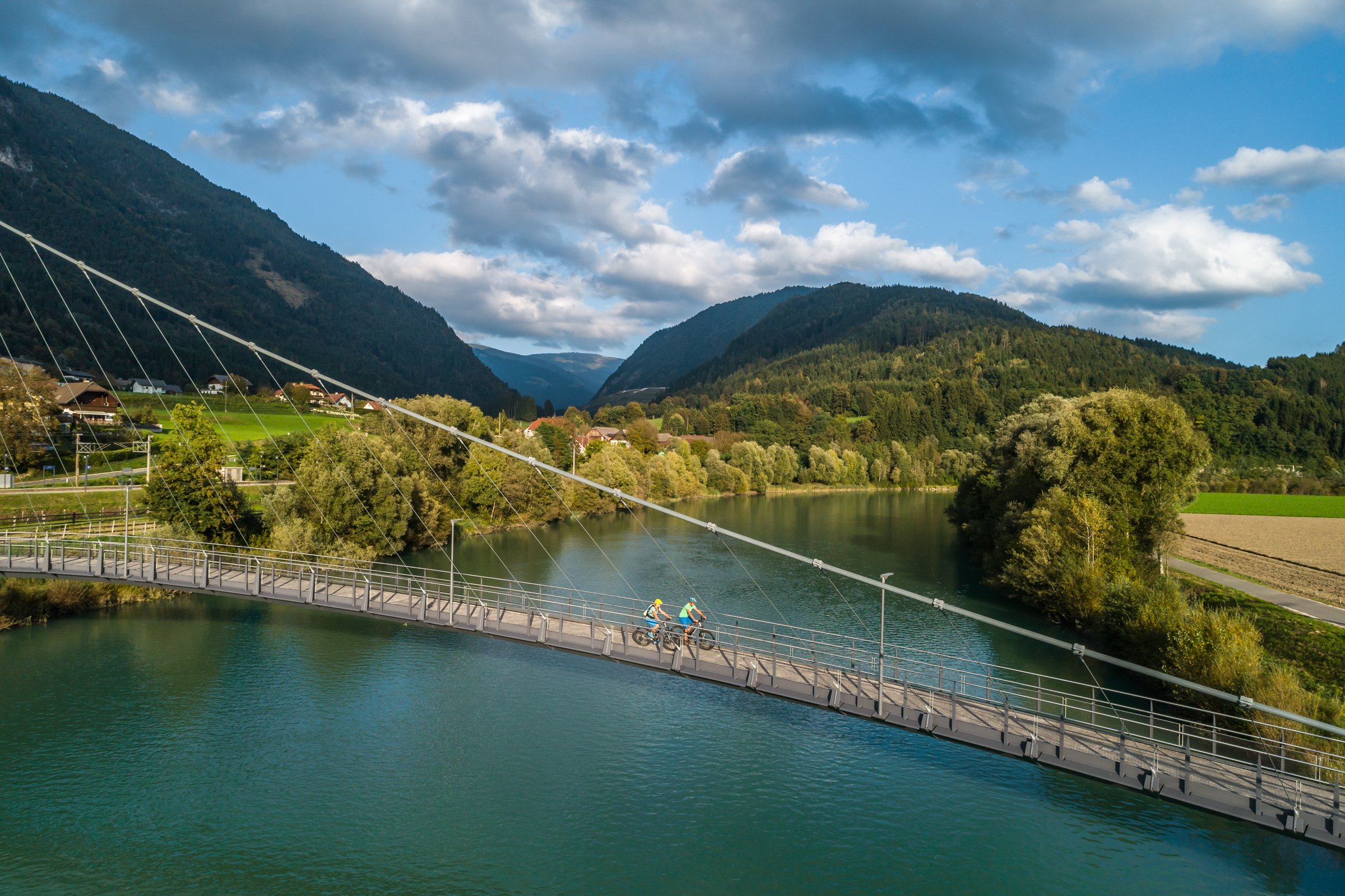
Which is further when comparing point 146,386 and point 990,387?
point 990,387

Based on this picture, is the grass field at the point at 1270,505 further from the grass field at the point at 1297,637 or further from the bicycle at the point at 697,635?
the bicycle at the point at 697,635

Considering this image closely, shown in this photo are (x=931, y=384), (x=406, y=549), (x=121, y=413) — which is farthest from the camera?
(x=931, y=384)

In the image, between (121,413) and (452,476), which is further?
(121,413)

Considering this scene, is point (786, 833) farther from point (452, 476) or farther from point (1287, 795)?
point (452, 476)

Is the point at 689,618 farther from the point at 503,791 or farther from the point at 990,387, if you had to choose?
the point at 990,387

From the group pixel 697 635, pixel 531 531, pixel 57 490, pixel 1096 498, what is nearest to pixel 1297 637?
pixel 1096 498

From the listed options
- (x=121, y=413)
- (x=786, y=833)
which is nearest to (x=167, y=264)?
(x=121, y=413)

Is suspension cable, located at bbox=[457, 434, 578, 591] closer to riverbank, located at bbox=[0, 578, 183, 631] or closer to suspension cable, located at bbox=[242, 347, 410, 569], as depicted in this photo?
suspension cable, located at bbox=[242, 347, 410, 569]

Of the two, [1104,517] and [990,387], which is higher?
[990,387]
